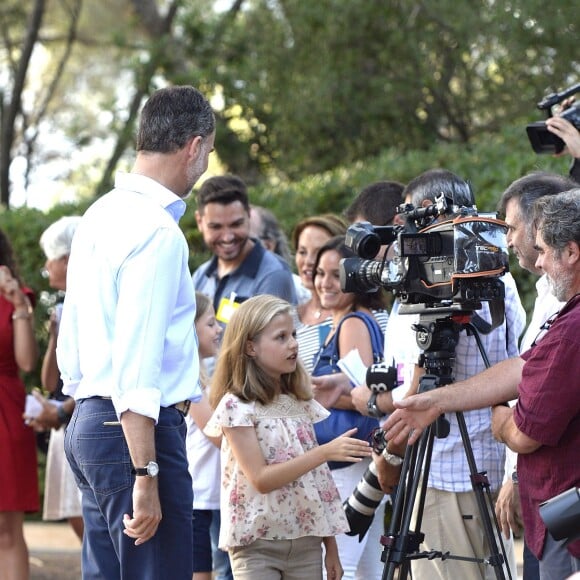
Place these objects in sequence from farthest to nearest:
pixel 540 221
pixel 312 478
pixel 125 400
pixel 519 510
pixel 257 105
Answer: pixel 257 105 < pixel 312 478 < pixel 519 510 < pixel 540 221 < pixel 125 400

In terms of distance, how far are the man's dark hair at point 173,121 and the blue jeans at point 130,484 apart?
2.83ft

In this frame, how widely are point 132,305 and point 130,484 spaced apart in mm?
561

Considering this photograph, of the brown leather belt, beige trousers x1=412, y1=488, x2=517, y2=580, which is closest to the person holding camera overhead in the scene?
beige trousers x1=412, y1=488, x2=517, y2=580

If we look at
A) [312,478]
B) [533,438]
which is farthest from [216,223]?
[533,438]

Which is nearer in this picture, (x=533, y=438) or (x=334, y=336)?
(x=533, y=438)

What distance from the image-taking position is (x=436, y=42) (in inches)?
404

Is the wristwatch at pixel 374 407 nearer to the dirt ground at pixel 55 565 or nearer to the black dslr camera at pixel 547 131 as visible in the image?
the black dslr camera at pixel 547 131

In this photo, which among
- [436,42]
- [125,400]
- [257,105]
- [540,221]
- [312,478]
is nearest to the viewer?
[125,400]

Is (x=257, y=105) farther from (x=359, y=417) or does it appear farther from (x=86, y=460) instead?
Answer: (x=86, y=460)

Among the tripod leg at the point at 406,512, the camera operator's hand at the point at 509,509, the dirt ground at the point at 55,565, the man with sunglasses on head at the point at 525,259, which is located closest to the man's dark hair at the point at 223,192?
the man with sunglasses on head at the point at 525,259

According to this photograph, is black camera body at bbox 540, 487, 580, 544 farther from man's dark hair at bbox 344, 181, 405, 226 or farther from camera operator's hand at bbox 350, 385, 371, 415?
man's dark hair at bbox 344, 181, 405, 226

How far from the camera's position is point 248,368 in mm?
4355

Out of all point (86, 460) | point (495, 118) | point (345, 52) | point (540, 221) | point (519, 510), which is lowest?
point (519, 510)

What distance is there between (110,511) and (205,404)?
5.29ft
